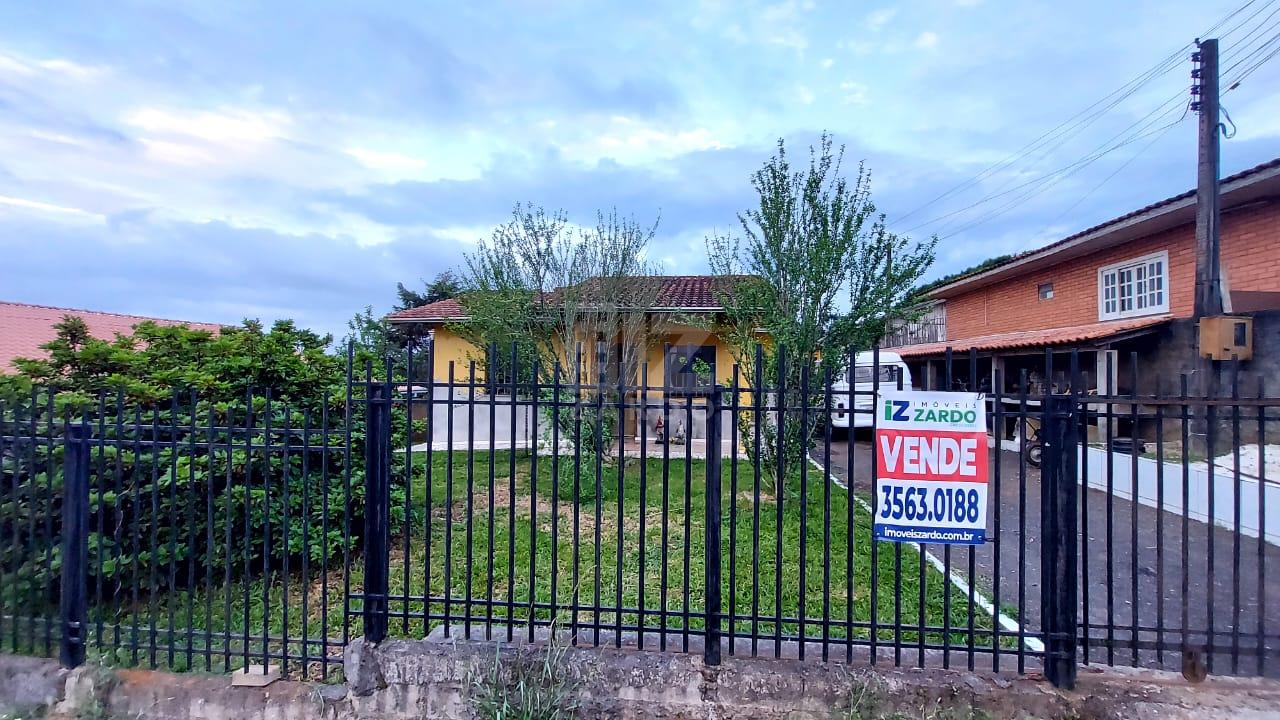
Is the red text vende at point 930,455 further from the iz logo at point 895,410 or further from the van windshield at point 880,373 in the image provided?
the van windshield at point 880,373

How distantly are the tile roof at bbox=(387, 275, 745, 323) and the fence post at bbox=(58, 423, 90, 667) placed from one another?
827 cm

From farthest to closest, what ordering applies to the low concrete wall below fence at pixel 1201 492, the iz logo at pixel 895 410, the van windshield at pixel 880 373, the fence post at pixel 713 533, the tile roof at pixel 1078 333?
the van windshield at pixel 880 373 → the tile roof at pixel 1078 333 → the low concrete wall below fence at pixel 1201 492 → the iz logo at pixel 895 410 → the fence post at pixel 713 533

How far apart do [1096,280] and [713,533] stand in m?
13.9

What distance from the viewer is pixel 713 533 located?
10.4ft

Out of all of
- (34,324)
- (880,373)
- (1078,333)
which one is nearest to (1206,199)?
(1078,333)

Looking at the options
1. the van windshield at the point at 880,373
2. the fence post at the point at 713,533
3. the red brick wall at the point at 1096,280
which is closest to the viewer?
the fence post at the point at 713,533

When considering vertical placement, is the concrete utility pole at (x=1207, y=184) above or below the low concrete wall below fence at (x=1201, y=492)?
above

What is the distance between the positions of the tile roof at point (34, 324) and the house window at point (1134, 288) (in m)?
17.6

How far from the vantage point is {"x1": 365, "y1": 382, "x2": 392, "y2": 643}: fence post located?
3.22 meters

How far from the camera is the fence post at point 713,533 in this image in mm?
3066

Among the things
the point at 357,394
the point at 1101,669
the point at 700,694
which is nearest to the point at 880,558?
the point at 1101,669

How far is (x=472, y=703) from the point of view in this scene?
307 centimetres

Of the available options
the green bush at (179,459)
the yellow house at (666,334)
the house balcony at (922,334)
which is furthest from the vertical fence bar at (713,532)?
the house balcony at (922,334)

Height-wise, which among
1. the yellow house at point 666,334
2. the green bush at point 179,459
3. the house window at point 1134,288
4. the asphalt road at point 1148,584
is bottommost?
the asphalt road at point 1148,584
